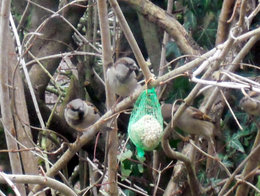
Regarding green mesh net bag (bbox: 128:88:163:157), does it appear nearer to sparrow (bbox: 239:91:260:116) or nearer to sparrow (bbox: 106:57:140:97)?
sparrow (bbox: 106:57:140:97)

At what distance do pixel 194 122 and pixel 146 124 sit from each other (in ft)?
3.71

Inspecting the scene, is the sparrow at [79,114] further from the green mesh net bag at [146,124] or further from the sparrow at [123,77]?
the green mesh net bag at [146,124]

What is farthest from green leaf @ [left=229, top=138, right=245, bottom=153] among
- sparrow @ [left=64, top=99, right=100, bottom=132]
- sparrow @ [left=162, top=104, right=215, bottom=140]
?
sparrow @ [left=64, top=99, right=100, bottom=132]

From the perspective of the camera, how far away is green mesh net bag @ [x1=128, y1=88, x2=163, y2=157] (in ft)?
10.1

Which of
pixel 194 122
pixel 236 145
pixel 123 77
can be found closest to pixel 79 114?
pixel 123 77

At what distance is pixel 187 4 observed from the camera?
184 inches

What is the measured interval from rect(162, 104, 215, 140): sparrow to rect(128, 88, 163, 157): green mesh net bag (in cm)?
70

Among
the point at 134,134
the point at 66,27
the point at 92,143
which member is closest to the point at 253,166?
the point at 134,134

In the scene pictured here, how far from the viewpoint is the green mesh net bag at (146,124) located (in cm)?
307

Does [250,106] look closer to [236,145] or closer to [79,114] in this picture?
[236,145]

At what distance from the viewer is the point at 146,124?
3.11 meters

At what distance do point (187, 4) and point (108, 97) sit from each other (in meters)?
1.58

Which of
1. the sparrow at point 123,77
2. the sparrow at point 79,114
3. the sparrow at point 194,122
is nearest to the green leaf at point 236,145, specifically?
the sparrow at point 194,122

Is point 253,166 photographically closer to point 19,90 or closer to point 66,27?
point 19,90
